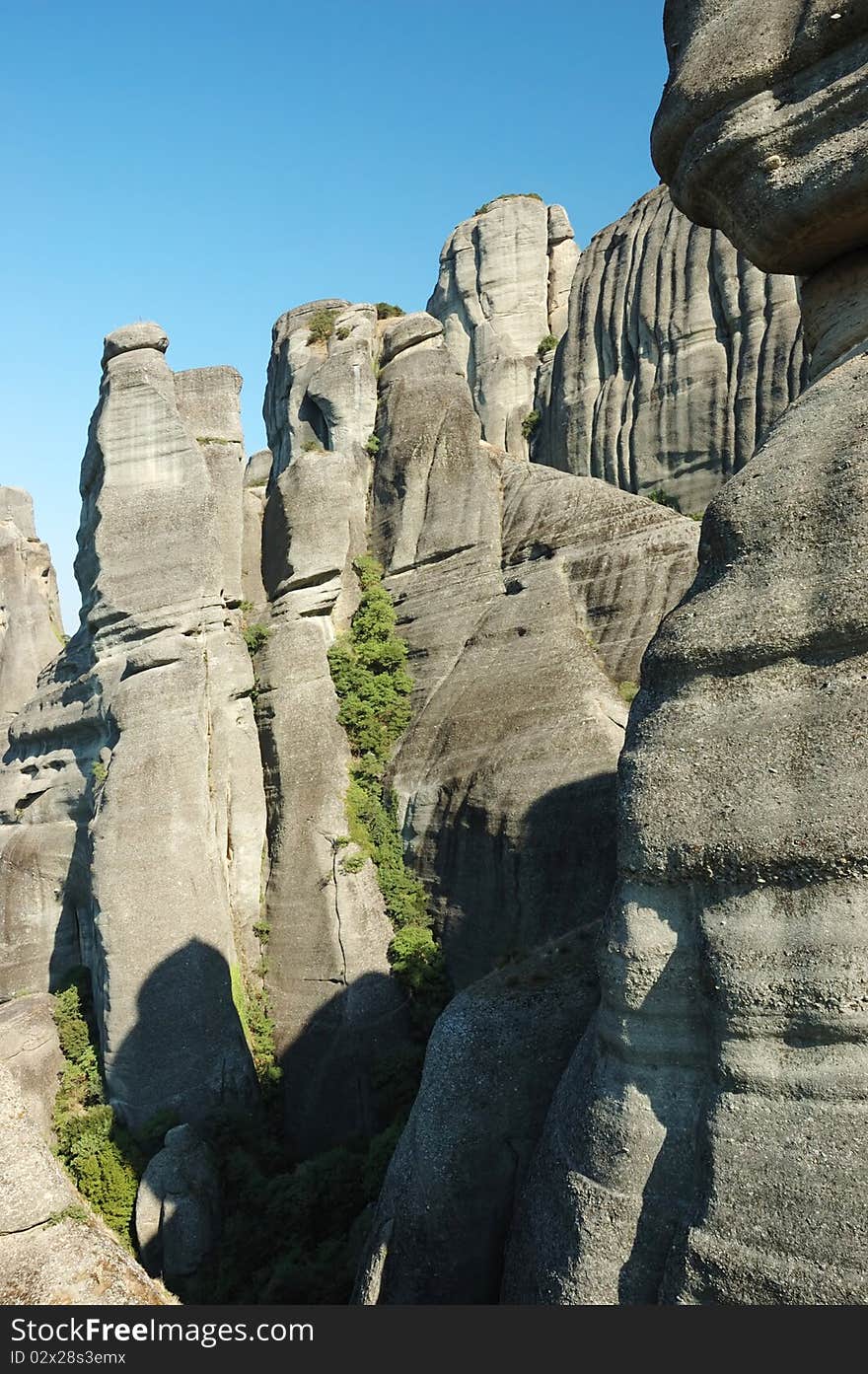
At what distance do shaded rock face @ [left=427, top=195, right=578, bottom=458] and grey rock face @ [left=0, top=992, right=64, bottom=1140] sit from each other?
3037 centimetres

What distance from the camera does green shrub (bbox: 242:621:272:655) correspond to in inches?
773

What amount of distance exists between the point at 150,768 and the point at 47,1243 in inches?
351

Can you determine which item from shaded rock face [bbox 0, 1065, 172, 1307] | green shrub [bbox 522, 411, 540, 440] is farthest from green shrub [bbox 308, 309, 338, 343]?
shaded rock face [bbox 0, 1065, 172, 1307]

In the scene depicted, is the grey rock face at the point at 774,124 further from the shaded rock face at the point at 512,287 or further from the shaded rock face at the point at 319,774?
the shaded rock face at the point at 512,287

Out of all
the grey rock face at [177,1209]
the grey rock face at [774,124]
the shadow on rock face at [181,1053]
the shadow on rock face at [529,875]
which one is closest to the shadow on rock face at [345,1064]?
the shadow on rock face at [181,1053]

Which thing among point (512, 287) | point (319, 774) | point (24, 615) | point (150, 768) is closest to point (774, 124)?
point (319, 774)

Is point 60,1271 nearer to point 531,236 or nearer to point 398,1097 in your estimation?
point 398,1097

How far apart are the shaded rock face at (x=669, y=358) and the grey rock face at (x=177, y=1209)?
53.0 ft

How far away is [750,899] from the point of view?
21.0ft

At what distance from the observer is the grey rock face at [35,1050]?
16.3m

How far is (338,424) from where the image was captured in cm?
2159

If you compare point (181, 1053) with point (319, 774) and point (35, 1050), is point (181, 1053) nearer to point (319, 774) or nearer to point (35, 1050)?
point (35, 1050)

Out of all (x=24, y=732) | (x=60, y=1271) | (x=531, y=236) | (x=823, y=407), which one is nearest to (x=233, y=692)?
(x=24, y=732)

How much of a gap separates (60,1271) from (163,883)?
26.1ft
